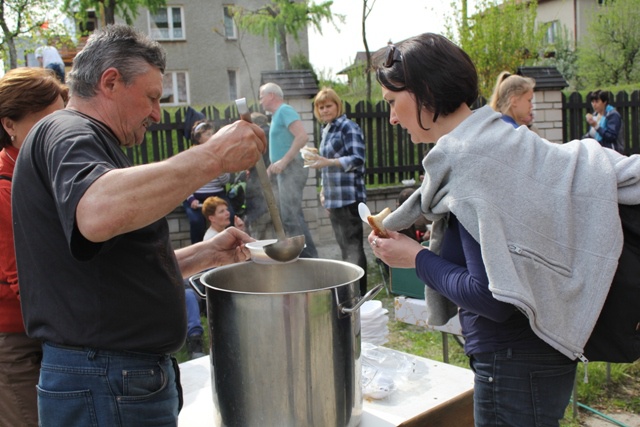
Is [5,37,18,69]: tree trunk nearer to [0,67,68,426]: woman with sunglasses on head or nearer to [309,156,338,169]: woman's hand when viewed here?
[309,156,338,169]: woman's hand

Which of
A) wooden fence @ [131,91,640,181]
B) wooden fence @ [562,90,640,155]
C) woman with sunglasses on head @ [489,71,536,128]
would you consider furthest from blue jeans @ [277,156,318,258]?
wooden fence @ [562,90,640,155]

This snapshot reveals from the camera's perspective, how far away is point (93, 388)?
1435 millimetres

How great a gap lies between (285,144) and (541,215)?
460 cm

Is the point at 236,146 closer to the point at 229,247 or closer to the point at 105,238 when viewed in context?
the point at 105,238

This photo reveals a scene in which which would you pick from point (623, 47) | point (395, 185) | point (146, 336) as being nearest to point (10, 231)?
point (146, 336)

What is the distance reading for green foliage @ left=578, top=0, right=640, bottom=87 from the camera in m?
24.2

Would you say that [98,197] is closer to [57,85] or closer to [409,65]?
[409,65]

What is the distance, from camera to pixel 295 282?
2057 millimetres

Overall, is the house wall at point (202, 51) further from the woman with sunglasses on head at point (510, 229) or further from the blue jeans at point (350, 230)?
the woman with sunglasses on head at point (510, 229)

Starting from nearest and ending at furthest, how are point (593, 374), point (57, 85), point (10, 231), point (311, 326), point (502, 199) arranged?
point (502, 199) → point (311, 326) → point (10, 231) → point (57, 85) → point (593, 374)

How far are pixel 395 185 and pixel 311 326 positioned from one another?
787 centimetres

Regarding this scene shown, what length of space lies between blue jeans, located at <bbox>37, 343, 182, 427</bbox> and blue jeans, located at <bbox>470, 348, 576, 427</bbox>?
0.93m

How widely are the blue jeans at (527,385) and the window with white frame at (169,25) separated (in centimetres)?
2468

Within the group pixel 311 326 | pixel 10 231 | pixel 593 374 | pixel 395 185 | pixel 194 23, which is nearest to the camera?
pixel 311 326
